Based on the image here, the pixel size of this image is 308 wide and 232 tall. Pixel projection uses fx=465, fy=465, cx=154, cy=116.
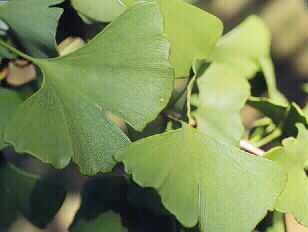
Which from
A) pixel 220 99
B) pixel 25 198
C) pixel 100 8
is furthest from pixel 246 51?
pixel 25 198

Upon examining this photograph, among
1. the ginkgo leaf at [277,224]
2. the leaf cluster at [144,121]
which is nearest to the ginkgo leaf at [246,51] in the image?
the leaf cluster at [144,121]

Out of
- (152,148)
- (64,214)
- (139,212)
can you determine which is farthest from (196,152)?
(64,214)

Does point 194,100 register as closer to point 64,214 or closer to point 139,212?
point 139,212

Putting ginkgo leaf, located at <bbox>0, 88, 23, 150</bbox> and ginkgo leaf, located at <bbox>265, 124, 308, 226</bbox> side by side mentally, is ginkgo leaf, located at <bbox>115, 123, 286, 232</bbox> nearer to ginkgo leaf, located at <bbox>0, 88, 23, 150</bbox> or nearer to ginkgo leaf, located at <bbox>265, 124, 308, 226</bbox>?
ginkgo leaf, located at <bbox>265, 124, 308, 226</bbox>

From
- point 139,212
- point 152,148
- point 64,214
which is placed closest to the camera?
point 152,148

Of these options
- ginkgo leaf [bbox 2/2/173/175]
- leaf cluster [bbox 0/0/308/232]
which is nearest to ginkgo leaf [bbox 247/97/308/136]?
leaf cluster [bbox 0/0/308/232]

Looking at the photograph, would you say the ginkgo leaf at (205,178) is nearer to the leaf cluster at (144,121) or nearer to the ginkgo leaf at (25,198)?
the leaf cluster at (144,121)

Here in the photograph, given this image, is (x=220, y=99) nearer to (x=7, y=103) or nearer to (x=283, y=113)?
(x=283, y=113)
